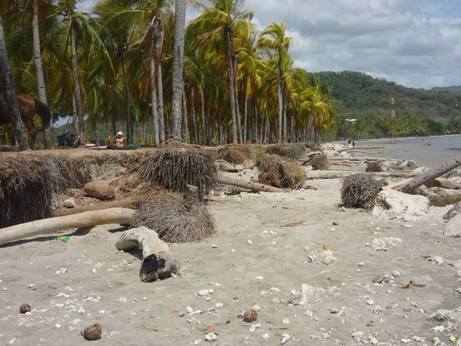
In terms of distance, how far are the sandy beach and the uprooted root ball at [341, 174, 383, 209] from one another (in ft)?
6.87

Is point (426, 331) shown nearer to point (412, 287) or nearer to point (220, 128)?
point (412, 287)

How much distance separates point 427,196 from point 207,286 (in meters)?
7.83

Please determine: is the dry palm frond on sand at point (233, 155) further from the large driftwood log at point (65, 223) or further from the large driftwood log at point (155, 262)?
the large driftwood log at point (155, 262)

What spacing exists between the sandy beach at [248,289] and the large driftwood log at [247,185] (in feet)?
14.2

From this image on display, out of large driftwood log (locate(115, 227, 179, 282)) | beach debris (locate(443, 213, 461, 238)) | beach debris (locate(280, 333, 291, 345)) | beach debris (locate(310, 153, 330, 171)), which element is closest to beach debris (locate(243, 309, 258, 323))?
beach debris (locate(280, 333, 291, 345))

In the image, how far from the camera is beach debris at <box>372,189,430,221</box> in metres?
10.4

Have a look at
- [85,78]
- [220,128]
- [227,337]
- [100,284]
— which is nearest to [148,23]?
[85,78]

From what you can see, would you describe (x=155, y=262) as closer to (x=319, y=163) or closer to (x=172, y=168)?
(x=172, y=168)

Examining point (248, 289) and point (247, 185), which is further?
point (247, 185)

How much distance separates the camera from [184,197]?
9.66m

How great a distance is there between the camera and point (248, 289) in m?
6.21

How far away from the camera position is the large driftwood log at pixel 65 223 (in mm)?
7864

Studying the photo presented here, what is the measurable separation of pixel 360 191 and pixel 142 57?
18.3 metres

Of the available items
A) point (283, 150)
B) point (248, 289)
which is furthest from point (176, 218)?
point (283, 150)
